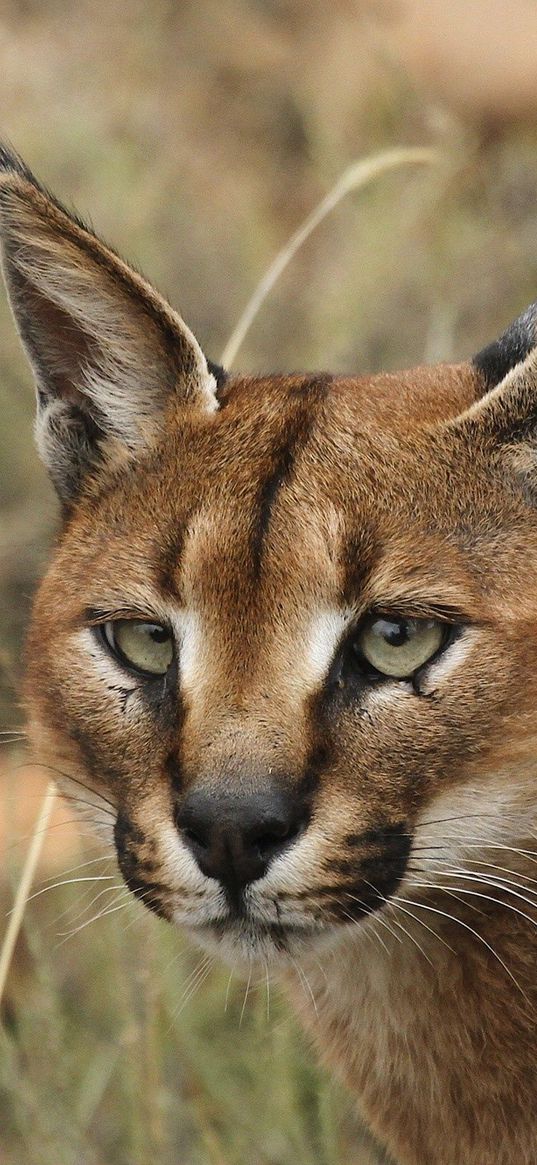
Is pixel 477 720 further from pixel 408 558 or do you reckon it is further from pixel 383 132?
pixel 383 132

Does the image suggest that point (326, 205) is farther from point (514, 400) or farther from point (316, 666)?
point (316, 666)

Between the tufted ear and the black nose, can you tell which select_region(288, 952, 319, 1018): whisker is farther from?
the tufted ear

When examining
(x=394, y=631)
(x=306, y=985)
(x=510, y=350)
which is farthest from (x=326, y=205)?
(x=306, y=985)

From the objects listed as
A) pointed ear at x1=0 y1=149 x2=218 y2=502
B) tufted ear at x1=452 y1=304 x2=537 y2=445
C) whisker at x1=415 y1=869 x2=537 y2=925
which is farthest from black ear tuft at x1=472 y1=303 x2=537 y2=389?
whisker at x1=415 y1=869 x2=537 y2=925

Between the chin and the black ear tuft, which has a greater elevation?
the black ear tuft

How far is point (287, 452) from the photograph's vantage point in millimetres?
3268

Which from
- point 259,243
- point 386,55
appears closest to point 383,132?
point 259,243

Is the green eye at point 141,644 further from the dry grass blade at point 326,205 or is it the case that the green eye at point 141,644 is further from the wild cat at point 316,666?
the dry grass blade at point 326,205

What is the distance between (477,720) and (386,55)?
5.04 metres

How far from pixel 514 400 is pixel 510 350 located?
172mm

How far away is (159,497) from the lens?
3336 millimetres

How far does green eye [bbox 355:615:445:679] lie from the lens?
297cm

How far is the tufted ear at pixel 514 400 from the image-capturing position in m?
3.14

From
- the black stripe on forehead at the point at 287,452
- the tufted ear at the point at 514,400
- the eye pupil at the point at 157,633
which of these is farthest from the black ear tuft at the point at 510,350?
the eye pupil at the point at 157,633
